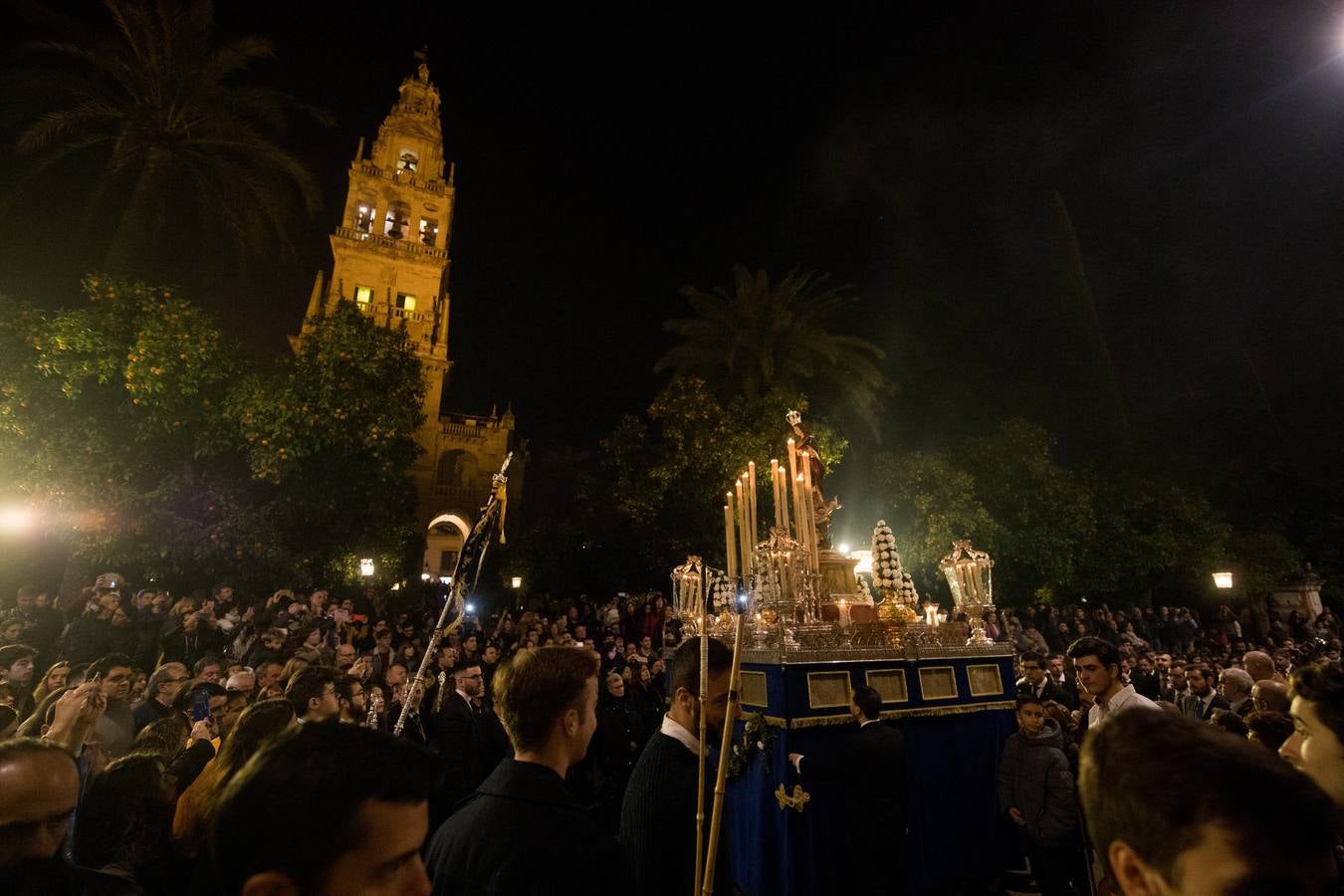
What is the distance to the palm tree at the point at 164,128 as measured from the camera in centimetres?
1523

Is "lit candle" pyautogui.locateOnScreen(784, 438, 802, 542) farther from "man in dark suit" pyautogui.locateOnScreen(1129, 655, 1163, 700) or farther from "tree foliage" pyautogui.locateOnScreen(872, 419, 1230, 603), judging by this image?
"tree foliage" pyautogui.locateOnScreen(872, 419, 1230, 603)

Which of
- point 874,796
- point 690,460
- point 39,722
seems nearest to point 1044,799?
point 874,796

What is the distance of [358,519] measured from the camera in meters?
19.8

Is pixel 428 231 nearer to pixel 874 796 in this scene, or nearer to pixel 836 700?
pixel 836 700

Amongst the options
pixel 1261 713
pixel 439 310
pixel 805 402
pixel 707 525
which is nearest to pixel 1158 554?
pixel 805 402

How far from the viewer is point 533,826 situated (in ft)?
6.57

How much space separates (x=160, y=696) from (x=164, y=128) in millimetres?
17196

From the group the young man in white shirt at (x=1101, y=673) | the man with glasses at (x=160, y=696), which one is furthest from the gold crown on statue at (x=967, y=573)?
the man with glasses at (x=160, y=696)

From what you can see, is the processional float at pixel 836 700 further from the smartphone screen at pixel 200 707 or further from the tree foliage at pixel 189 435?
the tree foliage at pixel 189 435

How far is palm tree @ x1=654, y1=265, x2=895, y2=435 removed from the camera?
80.9 feet

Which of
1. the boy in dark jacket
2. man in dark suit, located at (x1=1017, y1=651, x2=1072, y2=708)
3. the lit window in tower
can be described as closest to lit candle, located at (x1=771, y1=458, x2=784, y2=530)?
the boy in dark jacket

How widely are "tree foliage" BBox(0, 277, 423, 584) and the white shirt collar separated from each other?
52.2 feet

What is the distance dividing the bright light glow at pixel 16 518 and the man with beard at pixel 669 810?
17174 mm

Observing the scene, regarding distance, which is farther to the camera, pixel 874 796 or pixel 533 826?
pixel 874 796
